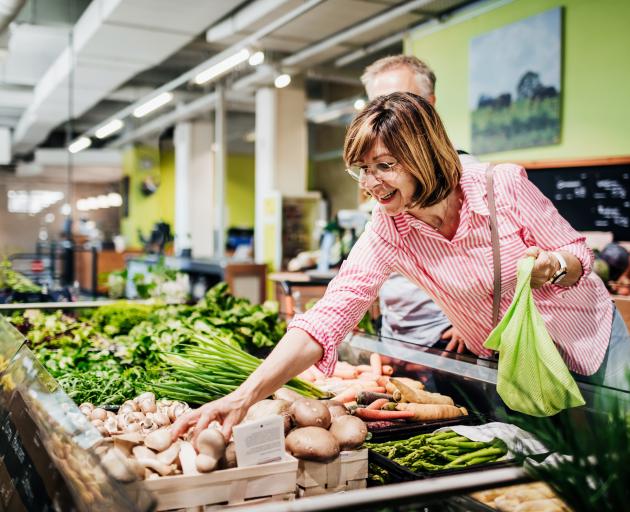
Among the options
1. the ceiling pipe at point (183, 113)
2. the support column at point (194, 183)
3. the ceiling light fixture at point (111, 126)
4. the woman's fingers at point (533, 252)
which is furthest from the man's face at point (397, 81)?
the support column at point (194, 183)

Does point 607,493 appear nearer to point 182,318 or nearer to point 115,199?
point 182,318

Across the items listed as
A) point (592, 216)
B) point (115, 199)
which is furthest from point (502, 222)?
point (115, 199)

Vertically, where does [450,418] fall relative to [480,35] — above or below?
below

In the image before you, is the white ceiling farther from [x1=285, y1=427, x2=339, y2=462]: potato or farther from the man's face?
[x1=285, y1=427, x2=339, y2=462]: potato

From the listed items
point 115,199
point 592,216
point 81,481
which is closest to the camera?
point 81,481

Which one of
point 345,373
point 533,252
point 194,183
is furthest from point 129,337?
point 194,183

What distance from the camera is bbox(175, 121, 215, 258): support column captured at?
1516 cm

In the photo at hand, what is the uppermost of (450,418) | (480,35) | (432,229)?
(480,35)

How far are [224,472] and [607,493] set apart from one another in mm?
692

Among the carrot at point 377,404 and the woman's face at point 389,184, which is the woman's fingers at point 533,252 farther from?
the carrot at point 377,404

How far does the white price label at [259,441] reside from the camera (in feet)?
4.36

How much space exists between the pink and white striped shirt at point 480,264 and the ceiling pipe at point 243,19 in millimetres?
5804

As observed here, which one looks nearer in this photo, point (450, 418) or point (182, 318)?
point (450, 418)

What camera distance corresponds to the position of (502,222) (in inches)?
75.5
